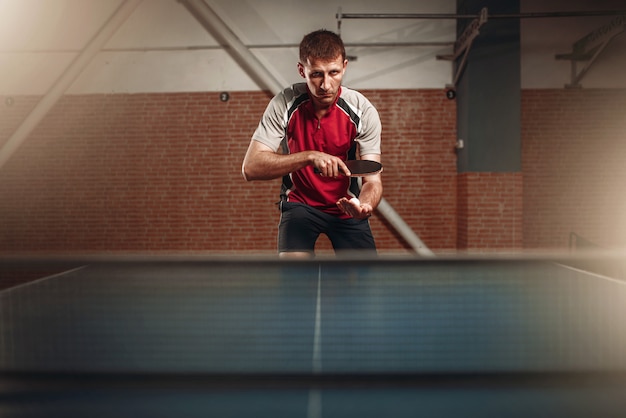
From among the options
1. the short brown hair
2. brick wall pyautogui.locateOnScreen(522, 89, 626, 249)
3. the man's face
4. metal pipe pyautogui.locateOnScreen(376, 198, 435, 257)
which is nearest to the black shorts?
the man's face

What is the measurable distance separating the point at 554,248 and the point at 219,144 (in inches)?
196

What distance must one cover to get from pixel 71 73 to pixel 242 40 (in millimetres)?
2341

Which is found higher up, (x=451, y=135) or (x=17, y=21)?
(x=17, y=21)

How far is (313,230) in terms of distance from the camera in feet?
9.28

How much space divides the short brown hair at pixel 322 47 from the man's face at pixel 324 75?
0.08 feet

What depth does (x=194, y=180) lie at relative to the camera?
7.04 meters

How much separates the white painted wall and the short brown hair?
15.0 feet

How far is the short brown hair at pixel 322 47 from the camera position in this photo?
2404 millimetres

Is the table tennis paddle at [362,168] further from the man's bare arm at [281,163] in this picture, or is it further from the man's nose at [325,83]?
the man's nose at [325,83]

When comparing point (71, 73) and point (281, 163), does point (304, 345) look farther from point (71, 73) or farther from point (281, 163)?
point (71, 73)

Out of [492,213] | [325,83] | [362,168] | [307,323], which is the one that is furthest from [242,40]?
[307,323]

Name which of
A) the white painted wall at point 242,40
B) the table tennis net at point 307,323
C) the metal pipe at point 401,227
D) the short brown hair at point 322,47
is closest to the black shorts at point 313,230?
the table tennis net at point 307,323

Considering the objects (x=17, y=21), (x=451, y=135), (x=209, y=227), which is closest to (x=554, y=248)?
(x=451, y=135)

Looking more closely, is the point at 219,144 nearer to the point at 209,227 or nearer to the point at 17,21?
the point at 209,227
